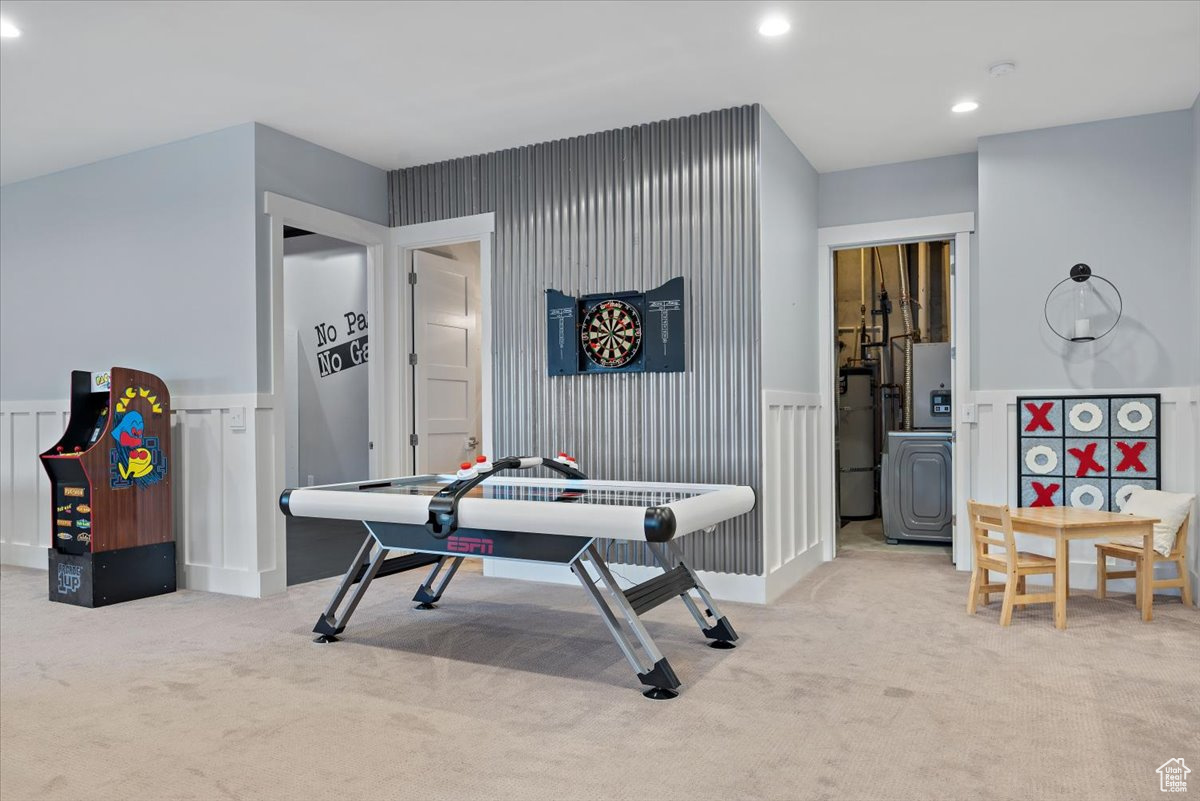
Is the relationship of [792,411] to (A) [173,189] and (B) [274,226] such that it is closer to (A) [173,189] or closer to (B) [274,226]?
(B) [274,226]

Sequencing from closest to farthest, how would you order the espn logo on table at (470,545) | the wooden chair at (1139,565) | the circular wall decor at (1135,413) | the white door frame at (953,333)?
the espn logo on table at (470,545), the wooden chair at (1139,565), the circular wall decor at (1135,413), the white door frame at (953,333)

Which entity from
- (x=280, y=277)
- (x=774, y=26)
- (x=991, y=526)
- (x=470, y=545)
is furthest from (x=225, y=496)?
(x=991, y=526)

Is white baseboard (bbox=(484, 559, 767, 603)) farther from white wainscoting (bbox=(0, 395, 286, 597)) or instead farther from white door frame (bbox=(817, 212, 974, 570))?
white door frame (bbox=(817, 212, 974, 570))

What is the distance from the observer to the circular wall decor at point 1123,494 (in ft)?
15.0

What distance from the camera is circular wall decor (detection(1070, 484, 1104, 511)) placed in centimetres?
468

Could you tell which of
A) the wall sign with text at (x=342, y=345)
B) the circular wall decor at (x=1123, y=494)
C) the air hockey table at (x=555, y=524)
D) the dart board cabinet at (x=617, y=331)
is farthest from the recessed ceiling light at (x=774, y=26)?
the wall sign with text at (x=342, y=345)

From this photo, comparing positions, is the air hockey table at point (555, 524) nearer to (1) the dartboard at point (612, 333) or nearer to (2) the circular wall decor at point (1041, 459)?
(1) the dartboard at point (612, 333)

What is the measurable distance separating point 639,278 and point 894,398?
3.86 m

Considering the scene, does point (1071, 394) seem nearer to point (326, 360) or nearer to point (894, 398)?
point (894, 398)

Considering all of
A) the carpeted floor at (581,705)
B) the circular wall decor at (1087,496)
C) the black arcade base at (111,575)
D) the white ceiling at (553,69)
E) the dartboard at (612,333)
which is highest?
the white ceiling at (553,69)

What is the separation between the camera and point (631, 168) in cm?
479

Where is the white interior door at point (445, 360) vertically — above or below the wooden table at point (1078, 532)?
above

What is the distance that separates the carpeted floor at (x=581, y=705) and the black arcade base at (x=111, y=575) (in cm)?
13

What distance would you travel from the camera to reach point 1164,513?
421 cm
